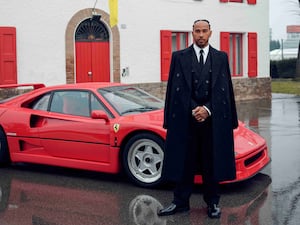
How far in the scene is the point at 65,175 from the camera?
24.9 feet

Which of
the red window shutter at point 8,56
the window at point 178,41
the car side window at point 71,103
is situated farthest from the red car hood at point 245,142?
the window at point 178,41

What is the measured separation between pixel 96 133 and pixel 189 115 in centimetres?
197

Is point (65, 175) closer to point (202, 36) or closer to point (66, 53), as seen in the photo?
point (202, 36)

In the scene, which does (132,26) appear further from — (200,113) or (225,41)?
(200,113)

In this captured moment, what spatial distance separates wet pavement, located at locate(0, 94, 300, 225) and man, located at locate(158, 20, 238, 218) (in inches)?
12.0

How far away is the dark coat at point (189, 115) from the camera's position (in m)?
5.39

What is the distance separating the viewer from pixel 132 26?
697 inches

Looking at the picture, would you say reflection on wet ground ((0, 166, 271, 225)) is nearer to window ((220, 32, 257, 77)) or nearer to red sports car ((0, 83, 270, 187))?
red sports car ((0, 83, 270, 187))

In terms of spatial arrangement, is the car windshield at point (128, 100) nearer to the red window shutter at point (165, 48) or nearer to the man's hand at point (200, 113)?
the man's hand at point (200, 113)

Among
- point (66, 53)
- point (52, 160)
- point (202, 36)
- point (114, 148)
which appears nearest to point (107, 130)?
point (114, 148)

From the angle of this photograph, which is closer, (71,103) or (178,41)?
(71,103)

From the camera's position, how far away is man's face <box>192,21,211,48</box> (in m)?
5.36

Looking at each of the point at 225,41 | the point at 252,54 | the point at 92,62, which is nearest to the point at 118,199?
the point at 92,62

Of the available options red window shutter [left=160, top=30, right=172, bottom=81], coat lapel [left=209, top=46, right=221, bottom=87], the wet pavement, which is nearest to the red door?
red window shutter [left=160, top=30, right=172, bottom=81]
